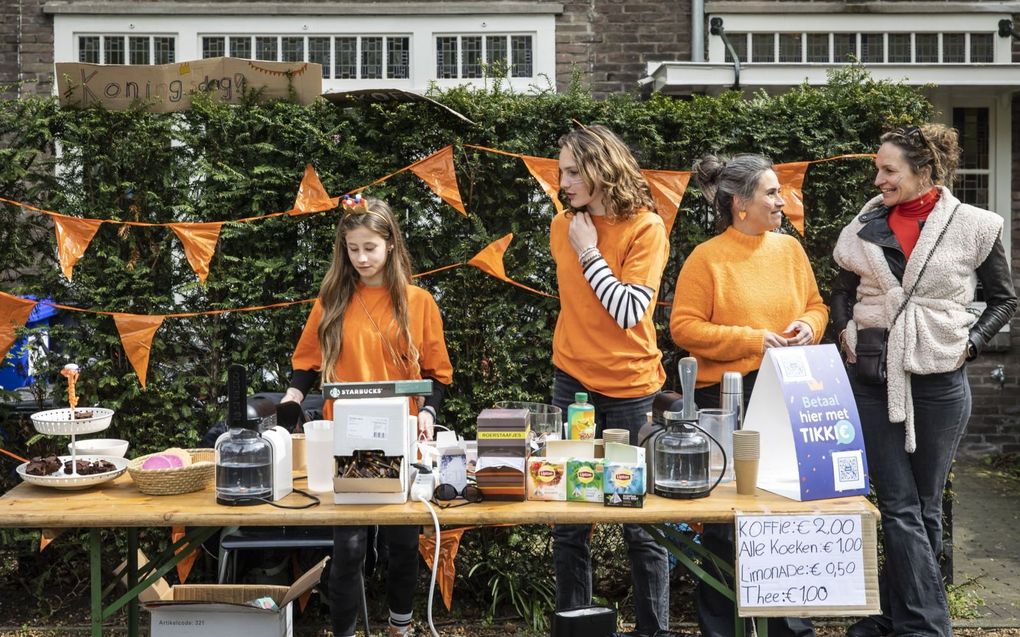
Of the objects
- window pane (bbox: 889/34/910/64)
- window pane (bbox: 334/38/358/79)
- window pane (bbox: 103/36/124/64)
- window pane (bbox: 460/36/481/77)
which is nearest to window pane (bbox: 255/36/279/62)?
window pane (bbox: 334/38/358/79)

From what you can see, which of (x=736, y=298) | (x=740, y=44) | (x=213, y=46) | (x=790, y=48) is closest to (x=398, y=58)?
(x=213, y=46)

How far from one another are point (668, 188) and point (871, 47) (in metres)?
4.19

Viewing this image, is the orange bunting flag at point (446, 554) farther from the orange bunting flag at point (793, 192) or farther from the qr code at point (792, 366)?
the orange bunting flag at point (793, 192)

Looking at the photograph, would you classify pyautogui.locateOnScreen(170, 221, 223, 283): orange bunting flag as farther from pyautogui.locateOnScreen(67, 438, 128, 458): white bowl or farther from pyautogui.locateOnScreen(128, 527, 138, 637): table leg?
pyautogui.locateOnScreen(128, 527, 138, 637): table leg

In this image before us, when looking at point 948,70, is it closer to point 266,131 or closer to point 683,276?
point 683,276

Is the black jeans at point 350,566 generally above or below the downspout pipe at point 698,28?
below

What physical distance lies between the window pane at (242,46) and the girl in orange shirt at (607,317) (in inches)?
182

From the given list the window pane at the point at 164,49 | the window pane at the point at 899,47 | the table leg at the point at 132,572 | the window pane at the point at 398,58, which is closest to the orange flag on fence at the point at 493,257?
the table leg at the point at 132,572

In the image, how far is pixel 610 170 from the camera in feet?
10.9

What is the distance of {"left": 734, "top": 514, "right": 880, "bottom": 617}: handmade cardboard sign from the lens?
269 centimetres

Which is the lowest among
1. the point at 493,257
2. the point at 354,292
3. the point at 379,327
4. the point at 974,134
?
the point at 379,327

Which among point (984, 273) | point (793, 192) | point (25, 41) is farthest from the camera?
point (25, 41)

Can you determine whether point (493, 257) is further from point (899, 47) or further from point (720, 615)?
point (899, 47)

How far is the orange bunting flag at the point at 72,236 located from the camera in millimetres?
4113
